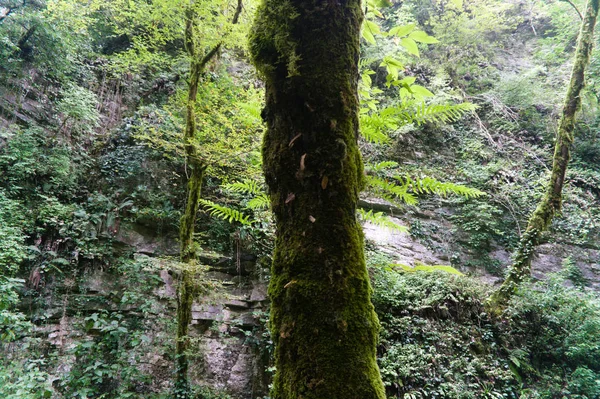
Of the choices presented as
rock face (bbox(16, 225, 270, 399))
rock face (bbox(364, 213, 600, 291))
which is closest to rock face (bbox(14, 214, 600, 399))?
rock face (bbox(16, 225, 270, 399))

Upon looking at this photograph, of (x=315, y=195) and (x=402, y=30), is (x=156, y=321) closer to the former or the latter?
(x=315, y=195)

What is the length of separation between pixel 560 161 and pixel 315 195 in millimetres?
8334

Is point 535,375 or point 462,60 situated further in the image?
point 462,60

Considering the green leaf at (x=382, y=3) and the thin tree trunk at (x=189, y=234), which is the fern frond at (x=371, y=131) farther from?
the thin tree trunk at (x=189, y=234)

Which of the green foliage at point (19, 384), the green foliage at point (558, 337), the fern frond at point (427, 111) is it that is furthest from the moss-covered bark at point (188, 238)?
the green foliage at point (558, 337)

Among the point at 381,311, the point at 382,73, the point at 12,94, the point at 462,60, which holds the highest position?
the point at 462,60

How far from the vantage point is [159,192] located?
7324mm

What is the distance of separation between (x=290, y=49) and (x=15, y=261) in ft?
20.1

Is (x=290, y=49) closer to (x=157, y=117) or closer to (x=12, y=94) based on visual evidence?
(x=157, y=117)

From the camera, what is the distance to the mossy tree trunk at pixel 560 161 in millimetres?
6820

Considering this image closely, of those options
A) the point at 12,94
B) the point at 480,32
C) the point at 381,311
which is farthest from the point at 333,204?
the point at 480,32

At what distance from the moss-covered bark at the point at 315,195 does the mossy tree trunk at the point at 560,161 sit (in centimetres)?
731

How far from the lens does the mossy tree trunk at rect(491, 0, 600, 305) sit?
682 centimetres

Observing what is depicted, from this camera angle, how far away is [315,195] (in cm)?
112
